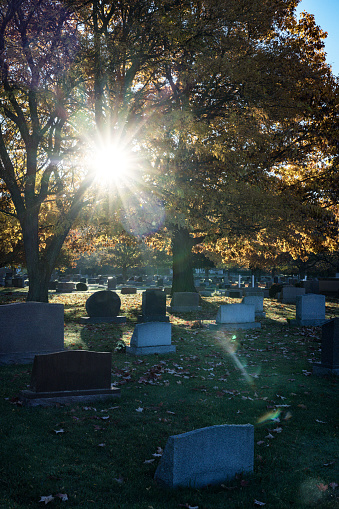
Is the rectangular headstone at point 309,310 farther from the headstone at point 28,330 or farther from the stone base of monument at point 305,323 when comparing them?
the headstone at point 28,330

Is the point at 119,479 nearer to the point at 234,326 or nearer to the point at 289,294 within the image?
the point at 234,326

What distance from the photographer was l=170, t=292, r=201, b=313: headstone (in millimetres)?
23219

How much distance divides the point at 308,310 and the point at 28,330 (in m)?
12.1

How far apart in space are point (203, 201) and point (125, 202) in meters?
4.26

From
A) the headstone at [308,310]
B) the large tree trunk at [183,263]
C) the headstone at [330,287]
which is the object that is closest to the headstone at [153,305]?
the headstone at [308,310]

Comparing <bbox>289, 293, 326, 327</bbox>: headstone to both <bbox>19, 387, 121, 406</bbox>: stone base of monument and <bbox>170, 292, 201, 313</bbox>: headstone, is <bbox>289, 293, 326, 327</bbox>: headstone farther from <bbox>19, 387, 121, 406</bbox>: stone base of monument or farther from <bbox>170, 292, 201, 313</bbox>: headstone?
<bbox>19, 387, 121, 406</bbox>: stone base of monument

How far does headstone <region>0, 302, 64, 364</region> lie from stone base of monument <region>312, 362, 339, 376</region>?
607 centimetres

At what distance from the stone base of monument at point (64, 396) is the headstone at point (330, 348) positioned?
16.0 ft

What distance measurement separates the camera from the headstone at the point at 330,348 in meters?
9.69

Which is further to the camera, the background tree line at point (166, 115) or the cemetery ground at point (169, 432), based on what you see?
the background tree line at point (166, 115)

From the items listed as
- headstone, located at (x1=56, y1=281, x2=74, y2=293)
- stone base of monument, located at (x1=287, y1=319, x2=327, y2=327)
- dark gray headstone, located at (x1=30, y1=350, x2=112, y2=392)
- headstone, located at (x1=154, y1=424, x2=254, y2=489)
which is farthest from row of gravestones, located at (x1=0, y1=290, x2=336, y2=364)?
headstone, located at (x1=56, y1=281, x2=74, y2=293)

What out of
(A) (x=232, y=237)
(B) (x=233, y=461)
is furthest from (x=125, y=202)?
(B) (x=233, y=461)

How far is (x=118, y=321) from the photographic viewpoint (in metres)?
18.2

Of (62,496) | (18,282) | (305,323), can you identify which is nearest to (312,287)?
(305,323)
